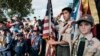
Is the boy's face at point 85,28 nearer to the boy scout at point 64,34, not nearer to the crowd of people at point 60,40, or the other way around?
the crowd of people at point 60,40

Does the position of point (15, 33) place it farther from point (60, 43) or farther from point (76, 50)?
point (76, 50)

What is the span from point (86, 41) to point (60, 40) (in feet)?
11.6

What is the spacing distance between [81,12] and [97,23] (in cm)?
67

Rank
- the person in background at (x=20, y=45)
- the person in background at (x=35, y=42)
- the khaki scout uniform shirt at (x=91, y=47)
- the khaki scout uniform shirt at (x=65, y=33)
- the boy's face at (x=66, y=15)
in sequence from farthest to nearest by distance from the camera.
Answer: the person in background at (x=20, y=45) < the person in background at (x=35, y=42) < the boy's face at (x=66, y=15) < the khaki scout uniform shirt at (x=65, y=33) < the khaki scout uniform shirt at (x=91, y=47)

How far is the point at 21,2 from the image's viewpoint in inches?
1629

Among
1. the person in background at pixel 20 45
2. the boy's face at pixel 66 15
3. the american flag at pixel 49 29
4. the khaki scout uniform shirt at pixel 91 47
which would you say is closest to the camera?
the khaki scout uniform shirt at pixel 91 47

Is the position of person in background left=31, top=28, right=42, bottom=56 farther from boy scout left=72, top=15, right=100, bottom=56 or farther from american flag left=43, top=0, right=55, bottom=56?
boy scout left=72, top=15, right=100, bottom=56

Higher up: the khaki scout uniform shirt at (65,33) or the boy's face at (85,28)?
the boy's face at (85,28)

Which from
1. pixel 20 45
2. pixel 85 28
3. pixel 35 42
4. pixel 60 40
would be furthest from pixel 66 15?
pixel 20 45

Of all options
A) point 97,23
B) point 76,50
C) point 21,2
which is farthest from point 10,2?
point 76,50

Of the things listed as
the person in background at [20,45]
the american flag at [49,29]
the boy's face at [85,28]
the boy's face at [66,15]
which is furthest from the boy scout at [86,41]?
the person in background at [20,45]

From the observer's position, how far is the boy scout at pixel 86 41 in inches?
284

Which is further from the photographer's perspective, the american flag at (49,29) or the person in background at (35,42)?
the person in background at (35,42)

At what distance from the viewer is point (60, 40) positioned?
425 inches
